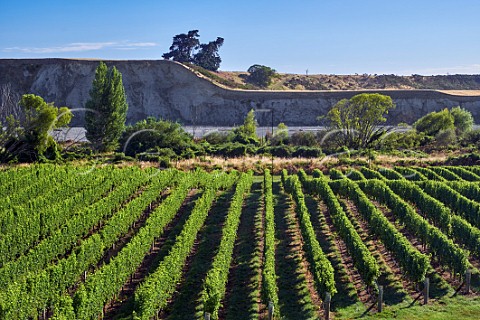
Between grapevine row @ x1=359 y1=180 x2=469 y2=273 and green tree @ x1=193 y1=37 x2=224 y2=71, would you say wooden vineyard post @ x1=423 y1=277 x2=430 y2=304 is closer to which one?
grapevine row @ x1=359 y1=180 x2=469 y2=273

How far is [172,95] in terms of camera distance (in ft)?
251

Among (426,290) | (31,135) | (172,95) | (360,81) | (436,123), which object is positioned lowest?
(426,290)

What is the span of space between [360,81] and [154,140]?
205ft

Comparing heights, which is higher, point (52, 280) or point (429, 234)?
point (429, 234)

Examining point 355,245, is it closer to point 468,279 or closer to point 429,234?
point 429,234

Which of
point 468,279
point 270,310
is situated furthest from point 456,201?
point 270,310

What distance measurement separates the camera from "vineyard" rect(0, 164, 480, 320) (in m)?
16.7

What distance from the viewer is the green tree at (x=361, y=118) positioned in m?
53.0

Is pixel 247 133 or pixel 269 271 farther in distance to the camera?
pixel 247 133

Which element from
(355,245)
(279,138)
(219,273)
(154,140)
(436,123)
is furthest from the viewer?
(436,123)

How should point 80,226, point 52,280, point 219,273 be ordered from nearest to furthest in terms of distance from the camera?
point 52,280
point 219,273
point 80,226

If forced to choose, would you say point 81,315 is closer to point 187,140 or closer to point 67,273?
point 67,273

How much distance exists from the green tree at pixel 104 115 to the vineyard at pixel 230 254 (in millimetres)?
17718

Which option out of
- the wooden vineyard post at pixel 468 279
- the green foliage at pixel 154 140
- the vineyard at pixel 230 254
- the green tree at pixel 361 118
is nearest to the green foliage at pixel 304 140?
the green tree at pixel 361 118
